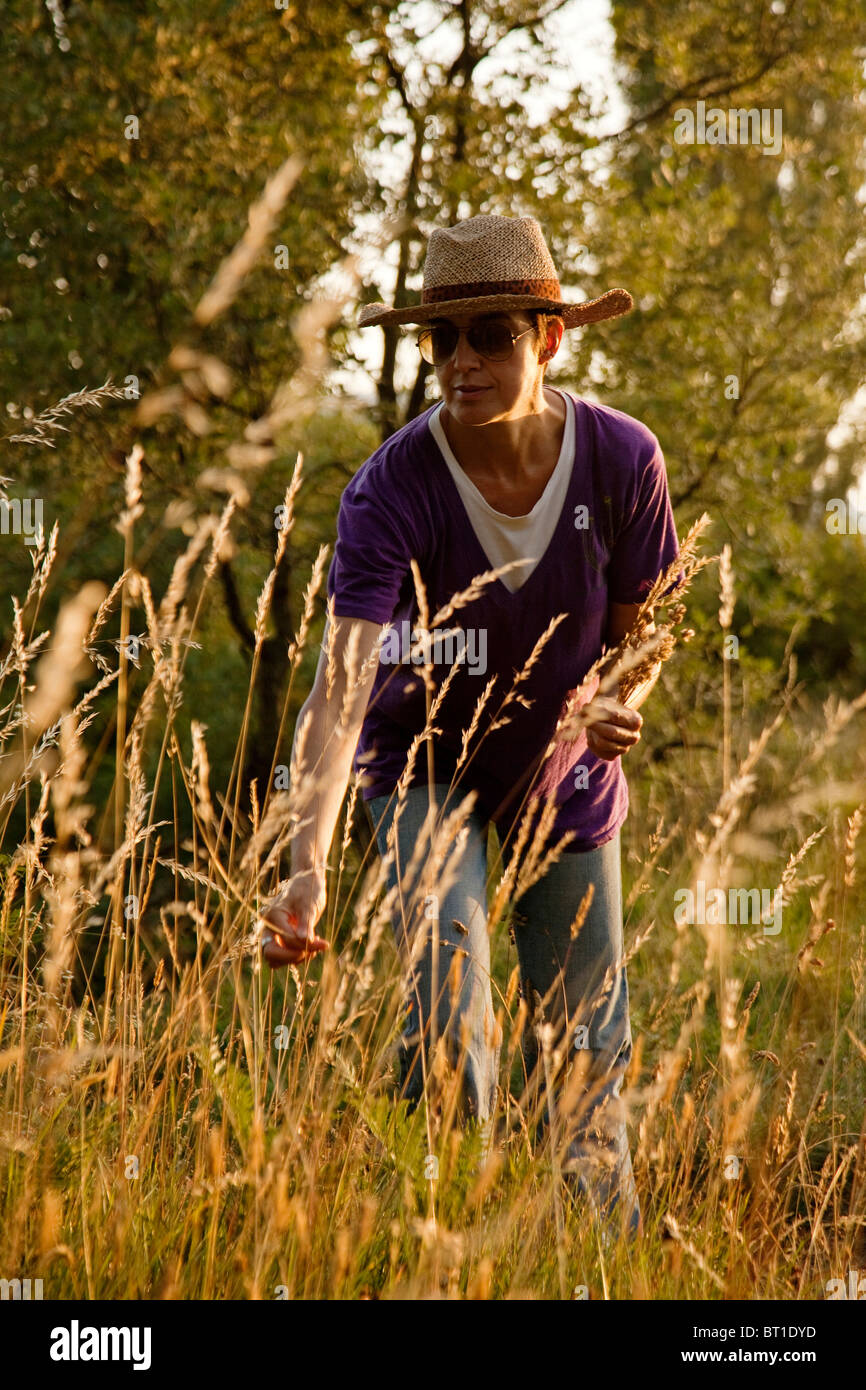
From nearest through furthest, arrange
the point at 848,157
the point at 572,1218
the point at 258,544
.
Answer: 1. the point at 572,1218
2. the point at 258,544
3. the point at 848,157

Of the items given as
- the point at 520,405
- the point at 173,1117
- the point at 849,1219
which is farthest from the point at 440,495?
the point at 849,1219

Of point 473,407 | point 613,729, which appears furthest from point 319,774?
point 473,407

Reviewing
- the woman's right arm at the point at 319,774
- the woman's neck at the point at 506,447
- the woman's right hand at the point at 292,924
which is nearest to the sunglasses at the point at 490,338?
the woman's neck at the point at 506,447

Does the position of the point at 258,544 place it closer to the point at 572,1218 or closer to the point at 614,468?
the point at 614,468

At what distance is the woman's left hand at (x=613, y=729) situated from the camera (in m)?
2.14

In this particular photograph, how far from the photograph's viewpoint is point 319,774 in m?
2.20

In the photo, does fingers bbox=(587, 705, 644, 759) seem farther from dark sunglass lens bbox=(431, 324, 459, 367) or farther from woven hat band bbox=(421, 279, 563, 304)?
woven hat band bbox=(421, 279, 563, 304)

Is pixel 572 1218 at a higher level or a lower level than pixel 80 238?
lower

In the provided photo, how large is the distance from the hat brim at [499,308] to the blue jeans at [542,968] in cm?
96

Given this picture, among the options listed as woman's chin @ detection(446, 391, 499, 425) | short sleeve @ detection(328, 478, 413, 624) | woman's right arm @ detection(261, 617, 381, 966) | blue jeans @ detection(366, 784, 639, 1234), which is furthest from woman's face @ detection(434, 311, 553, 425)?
blue jeans @ detection(366, 784, 639, 1234)

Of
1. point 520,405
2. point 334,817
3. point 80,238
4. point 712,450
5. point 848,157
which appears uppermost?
point 848,157

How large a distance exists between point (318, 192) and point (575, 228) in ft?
3.76

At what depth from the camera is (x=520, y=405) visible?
260cm
